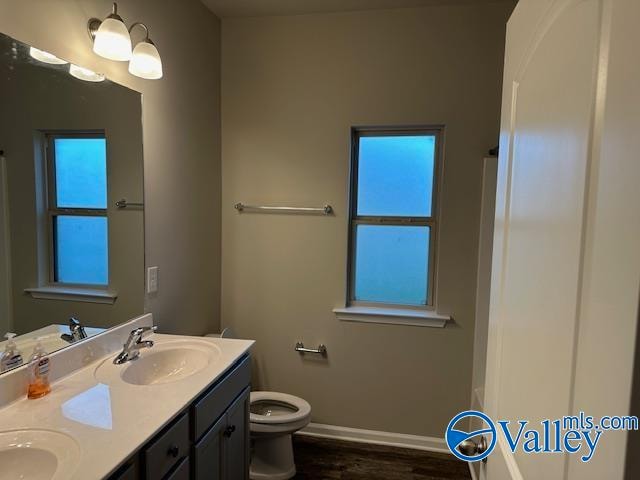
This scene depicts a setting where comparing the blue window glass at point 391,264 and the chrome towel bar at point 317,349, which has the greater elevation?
the blue window glass at point 391,264

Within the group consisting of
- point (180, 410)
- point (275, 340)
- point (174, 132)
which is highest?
point (174, 132)

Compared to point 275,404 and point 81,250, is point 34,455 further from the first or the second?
point 275,404

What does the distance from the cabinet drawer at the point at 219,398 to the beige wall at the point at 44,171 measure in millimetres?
565

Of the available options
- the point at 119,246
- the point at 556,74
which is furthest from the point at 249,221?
the point at 556,74

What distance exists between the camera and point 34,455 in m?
0.95

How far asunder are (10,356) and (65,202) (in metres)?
0.57

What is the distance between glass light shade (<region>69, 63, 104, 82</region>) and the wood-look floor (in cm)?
225

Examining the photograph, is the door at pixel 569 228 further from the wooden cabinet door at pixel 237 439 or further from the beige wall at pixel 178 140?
the beige wall at pixel 178 140

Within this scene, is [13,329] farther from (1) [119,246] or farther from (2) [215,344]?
(2) [215,344]

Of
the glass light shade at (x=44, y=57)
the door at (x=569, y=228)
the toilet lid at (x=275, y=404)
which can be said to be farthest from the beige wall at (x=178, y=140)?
the door at (x=569, y=228)

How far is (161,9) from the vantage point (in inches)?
73.9

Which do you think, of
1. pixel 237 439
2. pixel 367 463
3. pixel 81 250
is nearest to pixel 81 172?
pixel 81 250

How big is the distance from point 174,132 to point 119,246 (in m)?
0.72

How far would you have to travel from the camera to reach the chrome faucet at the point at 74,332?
4.63ft
